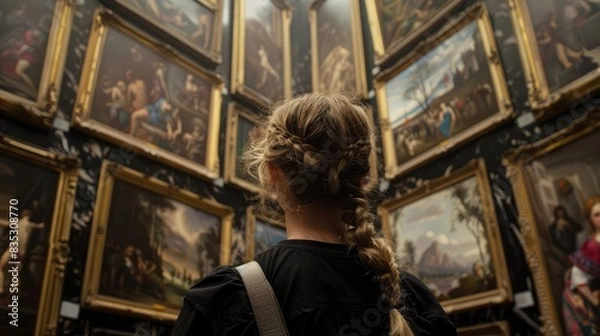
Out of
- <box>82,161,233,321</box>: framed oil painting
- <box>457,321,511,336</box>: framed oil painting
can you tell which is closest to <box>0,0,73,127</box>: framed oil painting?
<box>82,161,233,321</box>: framed oil painting

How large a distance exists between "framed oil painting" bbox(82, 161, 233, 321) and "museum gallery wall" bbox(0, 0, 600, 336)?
0.02 m

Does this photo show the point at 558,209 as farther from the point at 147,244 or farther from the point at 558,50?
the point at 147,244

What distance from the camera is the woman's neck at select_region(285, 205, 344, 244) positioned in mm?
1941

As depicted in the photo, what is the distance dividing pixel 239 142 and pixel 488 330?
451cm

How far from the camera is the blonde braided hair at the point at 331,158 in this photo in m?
1.93

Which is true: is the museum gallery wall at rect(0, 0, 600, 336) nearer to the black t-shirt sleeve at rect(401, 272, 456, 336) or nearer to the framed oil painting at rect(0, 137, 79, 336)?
the framed oil painting at rect(0, 137, 79, 336)

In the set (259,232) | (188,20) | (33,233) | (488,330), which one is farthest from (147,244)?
(488,330)

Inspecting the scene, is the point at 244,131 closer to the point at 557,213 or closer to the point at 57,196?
the point at 57,196

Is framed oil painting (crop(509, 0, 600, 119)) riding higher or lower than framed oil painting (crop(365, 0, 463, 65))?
lower

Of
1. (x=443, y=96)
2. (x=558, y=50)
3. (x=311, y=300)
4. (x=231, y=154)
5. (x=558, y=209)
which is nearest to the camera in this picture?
(x=311, y=300)

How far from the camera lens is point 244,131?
805 cm

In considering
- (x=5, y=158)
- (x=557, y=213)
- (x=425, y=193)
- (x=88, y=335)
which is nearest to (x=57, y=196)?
(x=5, y=158)

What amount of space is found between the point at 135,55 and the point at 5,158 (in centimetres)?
255

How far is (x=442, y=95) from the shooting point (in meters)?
7.27
